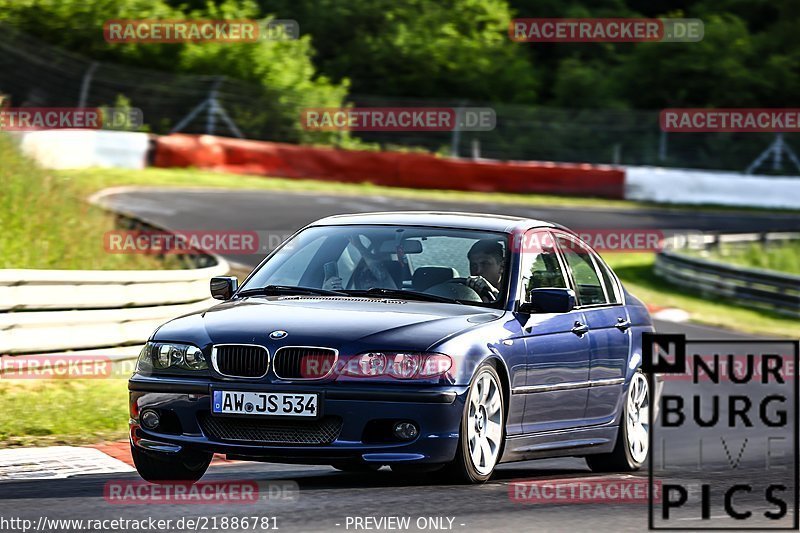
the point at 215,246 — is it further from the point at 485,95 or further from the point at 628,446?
the point at 485,95

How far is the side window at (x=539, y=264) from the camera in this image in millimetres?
8344

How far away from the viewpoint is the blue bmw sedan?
6.96m

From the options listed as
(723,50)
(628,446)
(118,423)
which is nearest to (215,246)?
(118,423)

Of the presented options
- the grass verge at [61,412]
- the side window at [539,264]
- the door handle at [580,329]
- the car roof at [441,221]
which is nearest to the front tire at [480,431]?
the side window at [539,264]

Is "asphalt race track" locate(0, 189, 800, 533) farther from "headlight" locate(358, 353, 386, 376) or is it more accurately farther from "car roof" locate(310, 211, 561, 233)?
"car roof" locate(310, 211, 561, 233)

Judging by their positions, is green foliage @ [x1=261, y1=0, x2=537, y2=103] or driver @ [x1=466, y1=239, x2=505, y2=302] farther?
green foliage @ [x1=261, y1=0, x2=537, y2=103]

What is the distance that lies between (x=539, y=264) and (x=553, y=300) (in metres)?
0.74

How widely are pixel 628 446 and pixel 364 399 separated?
2.94 metres

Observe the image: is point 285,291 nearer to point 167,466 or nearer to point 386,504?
point 167,466

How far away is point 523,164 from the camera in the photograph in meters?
34.9

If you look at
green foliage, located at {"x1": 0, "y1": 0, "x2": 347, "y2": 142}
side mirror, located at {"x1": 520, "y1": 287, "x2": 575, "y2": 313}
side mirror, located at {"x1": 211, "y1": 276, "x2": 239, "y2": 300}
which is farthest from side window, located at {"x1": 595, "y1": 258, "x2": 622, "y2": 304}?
green foliage, located at {"x1": 0, "y1": 0, "x2": 347, "y2": 142}

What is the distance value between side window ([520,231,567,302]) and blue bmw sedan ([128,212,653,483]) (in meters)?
0.01

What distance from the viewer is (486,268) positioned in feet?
26.9

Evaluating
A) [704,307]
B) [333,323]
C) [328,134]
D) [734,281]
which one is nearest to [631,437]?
[333,323]
